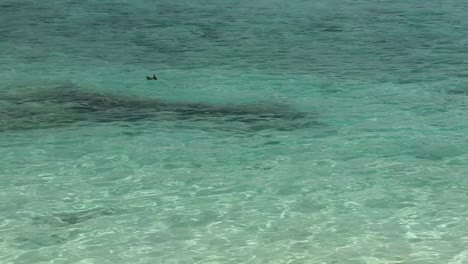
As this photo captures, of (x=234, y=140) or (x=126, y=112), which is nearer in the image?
(x=234, y=140)

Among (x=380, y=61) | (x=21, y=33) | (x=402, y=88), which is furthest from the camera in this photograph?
(x=21, y=33)

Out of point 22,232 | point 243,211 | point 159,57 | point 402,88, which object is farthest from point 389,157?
point 159,57

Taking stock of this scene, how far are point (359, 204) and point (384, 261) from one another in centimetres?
163

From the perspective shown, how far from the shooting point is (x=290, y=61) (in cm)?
1889

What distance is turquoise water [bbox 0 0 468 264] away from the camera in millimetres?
10352

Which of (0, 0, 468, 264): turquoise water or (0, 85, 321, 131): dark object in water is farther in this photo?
(0, 85, 321, 131): dark object in water

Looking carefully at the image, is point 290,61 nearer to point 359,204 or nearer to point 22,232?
point 359,204

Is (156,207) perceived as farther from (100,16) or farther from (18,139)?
(100,16)

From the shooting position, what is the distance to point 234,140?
1378 centimetres

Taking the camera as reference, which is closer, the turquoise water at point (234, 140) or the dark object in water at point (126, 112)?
the turquoise water at point (234, 140)

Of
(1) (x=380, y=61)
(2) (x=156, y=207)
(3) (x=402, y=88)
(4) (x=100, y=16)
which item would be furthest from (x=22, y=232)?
(4) (x=100, y=16)

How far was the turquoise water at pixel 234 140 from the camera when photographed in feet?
34.0

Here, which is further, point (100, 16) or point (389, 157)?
point (100, 16)

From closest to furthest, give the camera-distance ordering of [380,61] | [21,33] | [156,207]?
[156,207] < [380,61] < [21,33]
